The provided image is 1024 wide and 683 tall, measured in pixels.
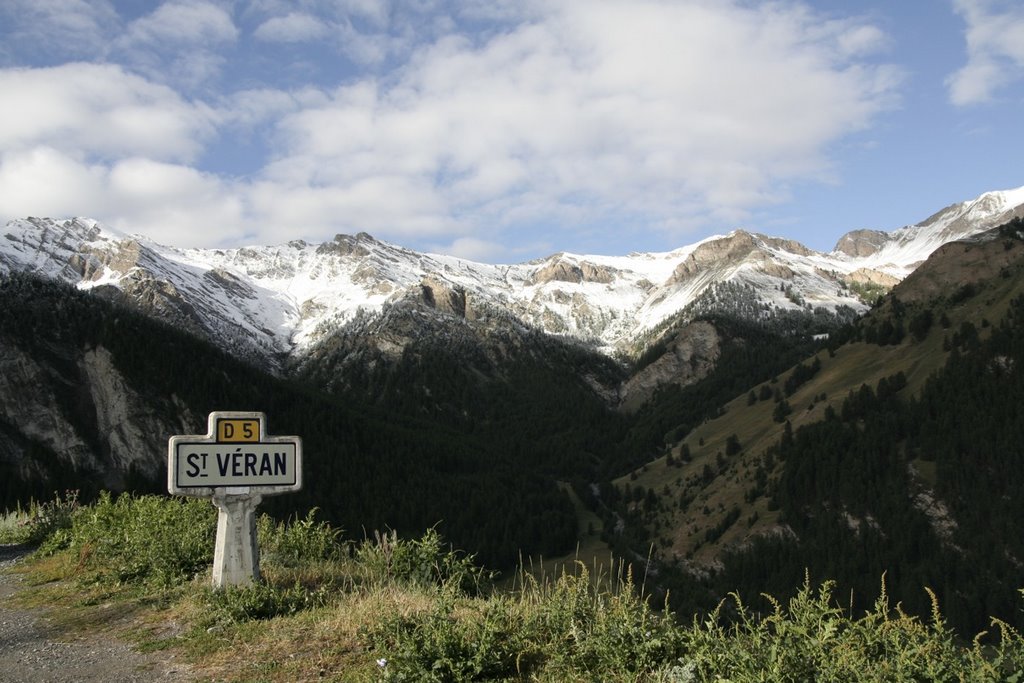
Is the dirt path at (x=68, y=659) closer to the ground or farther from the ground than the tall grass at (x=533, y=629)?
closer to the ground

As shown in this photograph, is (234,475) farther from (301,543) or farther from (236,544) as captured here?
(301,543)

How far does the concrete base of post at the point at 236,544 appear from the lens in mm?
12617

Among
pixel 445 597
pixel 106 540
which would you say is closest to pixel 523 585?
pixel 445 597

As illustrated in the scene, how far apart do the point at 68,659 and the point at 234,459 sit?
13.4ft

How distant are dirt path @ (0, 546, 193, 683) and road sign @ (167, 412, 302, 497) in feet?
9.09

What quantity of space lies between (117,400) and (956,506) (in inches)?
9239

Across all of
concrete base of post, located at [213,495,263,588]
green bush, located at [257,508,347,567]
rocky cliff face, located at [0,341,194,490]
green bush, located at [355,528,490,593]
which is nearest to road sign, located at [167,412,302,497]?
concrete base of post, located at [213,495,263,588]

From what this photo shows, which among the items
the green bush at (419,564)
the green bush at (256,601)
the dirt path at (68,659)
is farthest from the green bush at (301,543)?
the dirt path at (68,659)

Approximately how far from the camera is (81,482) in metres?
167

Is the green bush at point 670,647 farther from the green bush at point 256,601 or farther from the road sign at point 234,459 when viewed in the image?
the road sign at point 234,459

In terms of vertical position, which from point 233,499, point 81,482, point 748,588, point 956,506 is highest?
point 233,499

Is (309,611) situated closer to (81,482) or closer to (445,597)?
(445,597)

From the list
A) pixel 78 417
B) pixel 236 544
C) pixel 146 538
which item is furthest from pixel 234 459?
pixel 78 417

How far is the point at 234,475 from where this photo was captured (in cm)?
1311
